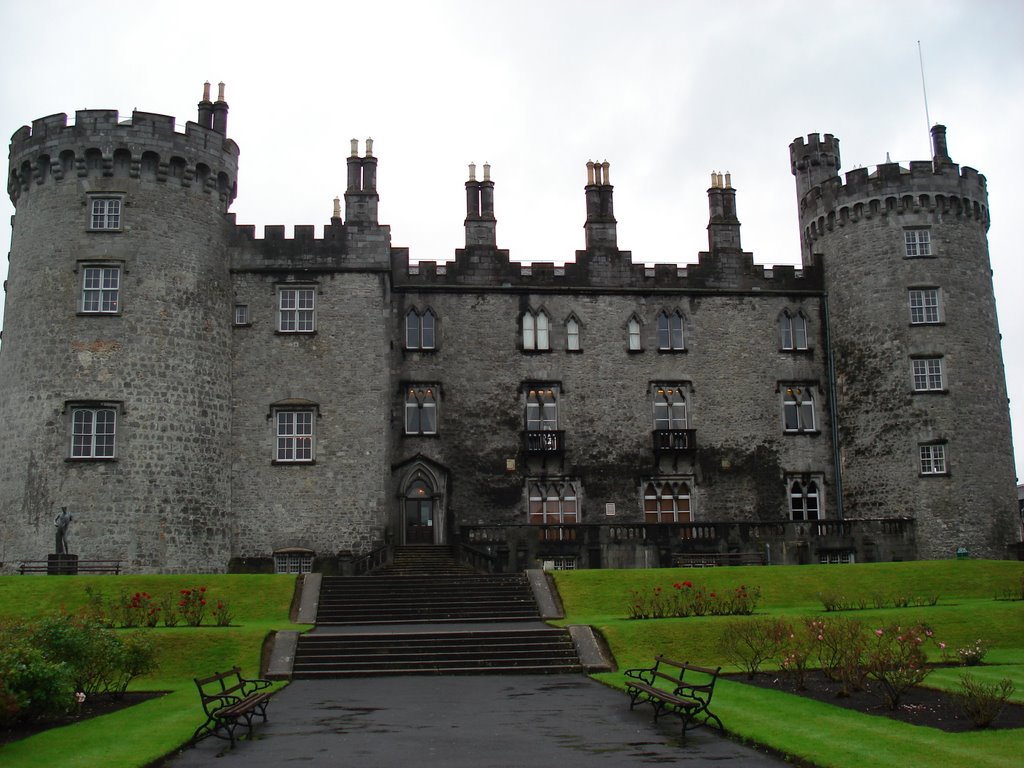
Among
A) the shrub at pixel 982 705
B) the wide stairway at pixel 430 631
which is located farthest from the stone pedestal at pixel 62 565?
the shrub at pixel 982 705

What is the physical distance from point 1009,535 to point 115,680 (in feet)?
105

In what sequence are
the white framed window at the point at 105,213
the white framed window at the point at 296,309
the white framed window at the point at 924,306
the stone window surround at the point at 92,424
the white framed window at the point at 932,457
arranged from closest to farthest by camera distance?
the stone window surround at the point at 92,424, the white framed window at the point at 105,213, the white framed window at the point at 296,309, the white framed window at the point at 932,457, the white framed window at the point at 924,306

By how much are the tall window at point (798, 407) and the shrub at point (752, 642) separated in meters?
21.0

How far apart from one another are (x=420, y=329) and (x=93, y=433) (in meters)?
→ 12.8

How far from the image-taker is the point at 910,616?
23.9 metres

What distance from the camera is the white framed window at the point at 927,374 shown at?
39750 millimetres

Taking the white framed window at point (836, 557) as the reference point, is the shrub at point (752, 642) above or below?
below

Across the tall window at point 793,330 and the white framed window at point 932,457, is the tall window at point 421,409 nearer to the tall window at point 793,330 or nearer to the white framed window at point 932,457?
the tall window at point 793,330

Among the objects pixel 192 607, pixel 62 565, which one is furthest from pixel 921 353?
pixel 62 565

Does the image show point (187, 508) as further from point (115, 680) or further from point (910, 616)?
point (910, 616)

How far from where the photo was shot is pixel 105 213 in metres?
35.8

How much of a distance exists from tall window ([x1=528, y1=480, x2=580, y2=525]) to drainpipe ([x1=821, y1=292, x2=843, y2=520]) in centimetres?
1029

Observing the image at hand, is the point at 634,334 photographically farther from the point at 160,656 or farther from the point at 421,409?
the point at 160,656

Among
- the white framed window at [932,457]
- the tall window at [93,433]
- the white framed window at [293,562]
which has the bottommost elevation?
the white framed window at [293,562]
